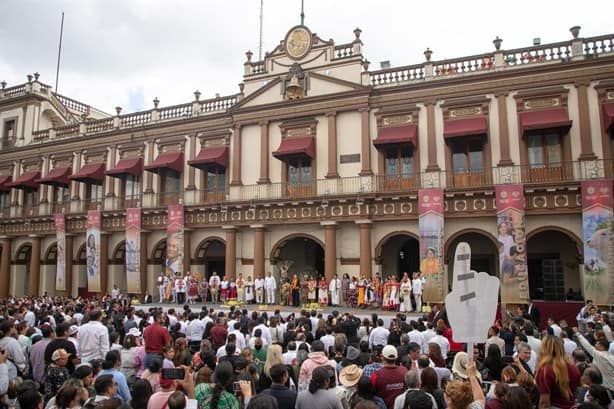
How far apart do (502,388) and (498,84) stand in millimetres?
18582

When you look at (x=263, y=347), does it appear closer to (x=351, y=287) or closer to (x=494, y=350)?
(x=494, y=350)

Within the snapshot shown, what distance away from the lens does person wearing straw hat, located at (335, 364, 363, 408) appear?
579 cm

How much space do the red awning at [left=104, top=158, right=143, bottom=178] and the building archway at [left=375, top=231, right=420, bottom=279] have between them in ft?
51.8

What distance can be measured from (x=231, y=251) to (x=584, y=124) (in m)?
17.5

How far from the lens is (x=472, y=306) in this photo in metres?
4.87

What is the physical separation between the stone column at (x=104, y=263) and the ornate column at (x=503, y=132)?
23.3 metres

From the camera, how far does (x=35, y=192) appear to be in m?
→ 34.0

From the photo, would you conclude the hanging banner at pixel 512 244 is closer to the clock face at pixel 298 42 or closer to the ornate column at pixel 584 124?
the ornate column at pixel 584 124

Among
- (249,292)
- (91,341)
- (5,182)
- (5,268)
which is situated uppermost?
(5,182)

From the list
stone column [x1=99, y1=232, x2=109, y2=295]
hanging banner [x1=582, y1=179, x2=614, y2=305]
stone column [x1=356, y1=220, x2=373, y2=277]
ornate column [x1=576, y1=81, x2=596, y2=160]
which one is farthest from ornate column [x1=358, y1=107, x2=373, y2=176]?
stone column [x1=99, y1=232, x2=109, y2=295]

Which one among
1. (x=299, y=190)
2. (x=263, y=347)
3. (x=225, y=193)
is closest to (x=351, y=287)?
(x=299, y=190)

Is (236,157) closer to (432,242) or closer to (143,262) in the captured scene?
(143,262)

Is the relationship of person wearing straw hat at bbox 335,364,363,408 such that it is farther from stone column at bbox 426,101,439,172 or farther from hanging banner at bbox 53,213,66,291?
hanging banner at bbox 53,213,66,291

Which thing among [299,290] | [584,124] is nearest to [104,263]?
[299,290]
